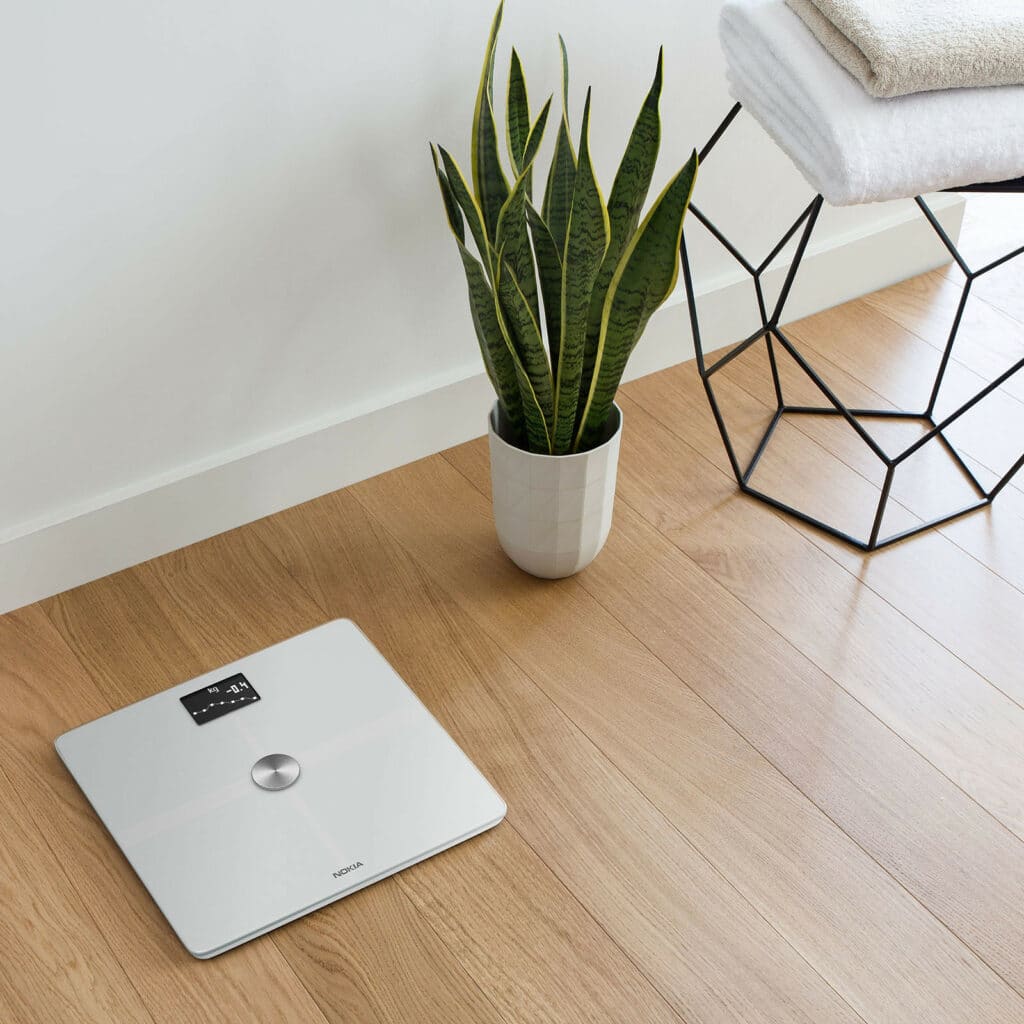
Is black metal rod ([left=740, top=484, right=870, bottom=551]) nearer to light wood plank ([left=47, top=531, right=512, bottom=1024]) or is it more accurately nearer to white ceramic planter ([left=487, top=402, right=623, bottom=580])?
white ceramic planter ([left=487, top=402, right=623, bottom=580])

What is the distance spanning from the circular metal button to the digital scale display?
0.08 metres

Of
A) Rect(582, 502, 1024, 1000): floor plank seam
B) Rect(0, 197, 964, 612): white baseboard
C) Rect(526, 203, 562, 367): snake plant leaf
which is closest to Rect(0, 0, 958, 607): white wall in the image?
Rect(0, 197, 964, 612): white baseboard

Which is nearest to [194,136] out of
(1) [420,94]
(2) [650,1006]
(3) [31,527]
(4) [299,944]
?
(1) [420,94]

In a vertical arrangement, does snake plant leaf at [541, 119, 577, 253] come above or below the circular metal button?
above

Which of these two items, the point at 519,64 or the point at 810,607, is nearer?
the point at 519,64

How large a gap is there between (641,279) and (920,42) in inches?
13.9

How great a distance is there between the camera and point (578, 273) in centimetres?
138

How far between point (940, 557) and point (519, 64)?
2.57 feet

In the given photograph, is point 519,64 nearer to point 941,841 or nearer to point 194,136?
point 194,136

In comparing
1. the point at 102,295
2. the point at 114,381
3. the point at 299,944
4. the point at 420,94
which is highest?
the point at 420,94

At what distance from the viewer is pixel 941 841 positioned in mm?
1327

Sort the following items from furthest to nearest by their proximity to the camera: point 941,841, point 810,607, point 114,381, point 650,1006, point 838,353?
point 838,353 < point 810,607 < point 114,381 < point 941,841 < point 650,1006

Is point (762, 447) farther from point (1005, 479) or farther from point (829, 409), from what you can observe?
point (1005, 479)

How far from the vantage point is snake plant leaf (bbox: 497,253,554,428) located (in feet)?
4.50
